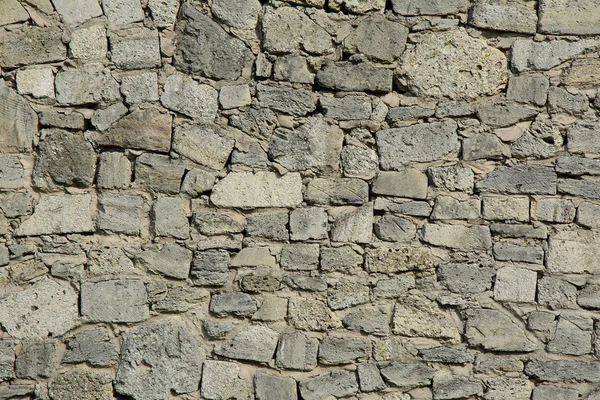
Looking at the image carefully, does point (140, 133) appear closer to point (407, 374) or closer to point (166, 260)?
point (166, 260)

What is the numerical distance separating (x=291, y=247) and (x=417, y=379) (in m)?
0.88

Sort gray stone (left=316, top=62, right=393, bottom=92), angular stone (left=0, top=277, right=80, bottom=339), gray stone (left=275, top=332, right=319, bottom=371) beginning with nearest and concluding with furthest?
angular stone (left=0, top=277, right=80, bottom=339), gray stone (left=275, top=332, right=319, bottom=371), gray stone (left=316, top=62, right=393, bottom=92)

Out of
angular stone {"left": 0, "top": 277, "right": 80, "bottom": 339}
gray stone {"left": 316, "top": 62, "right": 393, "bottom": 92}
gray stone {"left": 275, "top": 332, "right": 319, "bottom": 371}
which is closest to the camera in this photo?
angular stone {"left": 0, "top": 277, "right": 80, "bottom": 339}

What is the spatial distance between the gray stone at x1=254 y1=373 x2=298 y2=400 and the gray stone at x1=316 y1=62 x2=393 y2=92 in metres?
1.43

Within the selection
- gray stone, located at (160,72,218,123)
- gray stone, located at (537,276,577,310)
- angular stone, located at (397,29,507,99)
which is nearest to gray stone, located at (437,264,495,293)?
gray stone, located at (537,276,577,310)

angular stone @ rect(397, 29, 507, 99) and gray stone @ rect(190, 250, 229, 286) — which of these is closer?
gray stone @ rect(190, 250, 229, 286)

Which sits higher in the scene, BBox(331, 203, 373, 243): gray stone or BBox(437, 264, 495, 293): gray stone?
BBox(331, 203, 373, 243): gray stone

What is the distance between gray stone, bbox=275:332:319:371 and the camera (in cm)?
317

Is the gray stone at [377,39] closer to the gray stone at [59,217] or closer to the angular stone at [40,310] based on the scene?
the gray stone at [59,217]

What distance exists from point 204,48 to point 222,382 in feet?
5.24

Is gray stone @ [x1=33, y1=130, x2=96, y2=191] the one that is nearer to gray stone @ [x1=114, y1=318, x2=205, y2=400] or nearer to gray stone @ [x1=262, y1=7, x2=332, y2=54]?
gray stone @ [x1=114, y1=318, x2=205, y2=400]

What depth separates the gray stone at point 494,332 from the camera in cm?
322

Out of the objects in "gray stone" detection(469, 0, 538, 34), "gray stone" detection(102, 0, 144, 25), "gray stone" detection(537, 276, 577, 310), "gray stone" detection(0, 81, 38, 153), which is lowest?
"gray stone" detection(537, 276, 577, 310)

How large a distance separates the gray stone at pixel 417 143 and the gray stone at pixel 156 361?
1.29 meters
